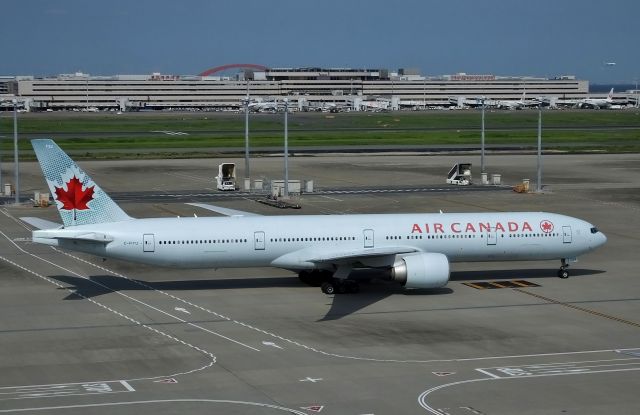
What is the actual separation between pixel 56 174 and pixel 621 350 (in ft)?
92.3

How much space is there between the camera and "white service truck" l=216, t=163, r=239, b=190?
102000 millimetres

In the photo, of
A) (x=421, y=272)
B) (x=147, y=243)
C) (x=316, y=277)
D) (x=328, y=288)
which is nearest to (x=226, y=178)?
(x=316, y=277)

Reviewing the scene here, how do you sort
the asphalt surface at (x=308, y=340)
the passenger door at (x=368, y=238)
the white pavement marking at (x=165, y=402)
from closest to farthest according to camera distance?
the white pavement marking at (x=165, y=402) < the asphalt surface at (x=308, y=340) < the passenger door at (x=368, y=238)

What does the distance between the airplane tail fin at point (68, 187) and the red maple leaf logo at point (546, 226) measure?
23008 millimetres

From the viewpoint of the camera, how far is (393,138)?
182 meters

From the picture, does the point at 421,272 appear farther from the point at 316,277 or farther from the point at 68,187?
the point at 68,187

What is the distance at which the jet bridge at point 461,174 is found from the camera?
106m

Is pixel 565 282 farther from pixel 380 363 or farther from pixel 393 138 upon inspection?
pixel 393 138

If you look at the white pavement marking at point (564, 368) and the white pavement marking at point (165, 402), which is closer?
the white pavement marking at point (165, 402)

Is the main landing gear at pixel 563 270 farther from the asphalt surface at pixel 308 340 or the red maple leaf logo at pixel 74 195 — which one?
the red maple leaf logo at pixel 74 195

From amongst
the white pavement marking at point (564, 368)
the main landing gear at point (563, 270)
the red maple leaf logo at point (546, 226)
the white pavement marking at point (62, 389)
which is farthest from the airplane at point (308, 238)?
the white pavement marking at point (62, 389)

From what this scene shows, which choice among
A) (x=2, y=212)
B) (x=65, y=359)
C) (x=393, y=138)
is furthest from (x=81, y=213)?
(x=393, y=138)

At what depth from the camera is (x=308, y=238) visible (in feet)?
173

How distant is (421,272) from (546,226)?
8.86 meters
